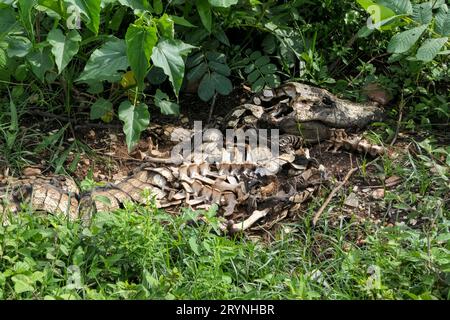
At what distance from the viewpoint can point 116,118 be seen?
4383mm

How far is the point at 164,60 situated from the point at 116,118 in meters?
0.72

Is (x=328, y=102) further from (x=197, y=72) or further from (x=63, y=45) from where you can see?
(x=63, y=45)

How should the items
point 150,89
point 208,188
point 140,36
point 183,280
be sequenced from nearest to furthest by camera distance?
point 183,280
point 140,36
point 208,188
point 150,89

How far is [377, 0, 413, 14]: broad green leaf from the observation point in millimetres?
3979

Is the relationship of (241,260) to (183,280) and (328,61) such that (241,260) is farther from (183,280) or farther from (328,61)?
(328,61)

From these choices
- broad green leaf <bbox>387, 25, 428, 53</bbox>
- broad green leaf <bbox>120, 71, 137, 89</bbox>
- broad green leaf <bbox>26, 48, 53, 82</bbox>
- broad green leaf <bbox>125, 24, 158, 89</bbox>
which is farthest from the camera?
broad green leaf <bbox>120, 71, 137, 89</bbox>

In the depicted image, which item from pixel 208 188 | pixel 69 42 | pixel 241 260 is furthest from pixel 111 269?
pixel 69 42

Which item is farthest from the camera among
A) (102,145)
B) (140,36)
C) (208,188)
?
(102,145)

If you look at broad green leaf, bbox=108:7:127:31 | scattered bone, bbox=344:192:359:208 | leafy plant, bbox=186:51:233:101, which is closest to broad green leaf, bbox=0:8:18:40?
broad green leaf, bbox=108:7:127:31

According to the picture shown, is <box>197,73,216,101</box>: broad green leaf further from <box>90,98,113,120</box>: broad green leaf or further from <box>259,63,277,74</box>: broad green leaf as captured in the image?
<box>90,98,113,120</box>: broad green leaf

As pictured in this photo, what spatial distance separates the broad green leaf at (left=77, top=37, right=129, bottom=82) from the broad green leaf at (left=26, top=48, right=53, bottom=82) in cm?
17

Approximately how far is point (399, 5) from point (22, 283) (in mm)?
2213

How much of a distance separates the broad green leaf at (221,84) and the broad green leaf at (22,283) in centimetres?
171

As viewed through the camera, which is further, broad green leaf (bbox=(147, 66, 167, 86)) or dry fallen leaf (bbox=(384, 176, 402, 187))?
broad green leaf (bbox=(147, 66, 167, 86))
